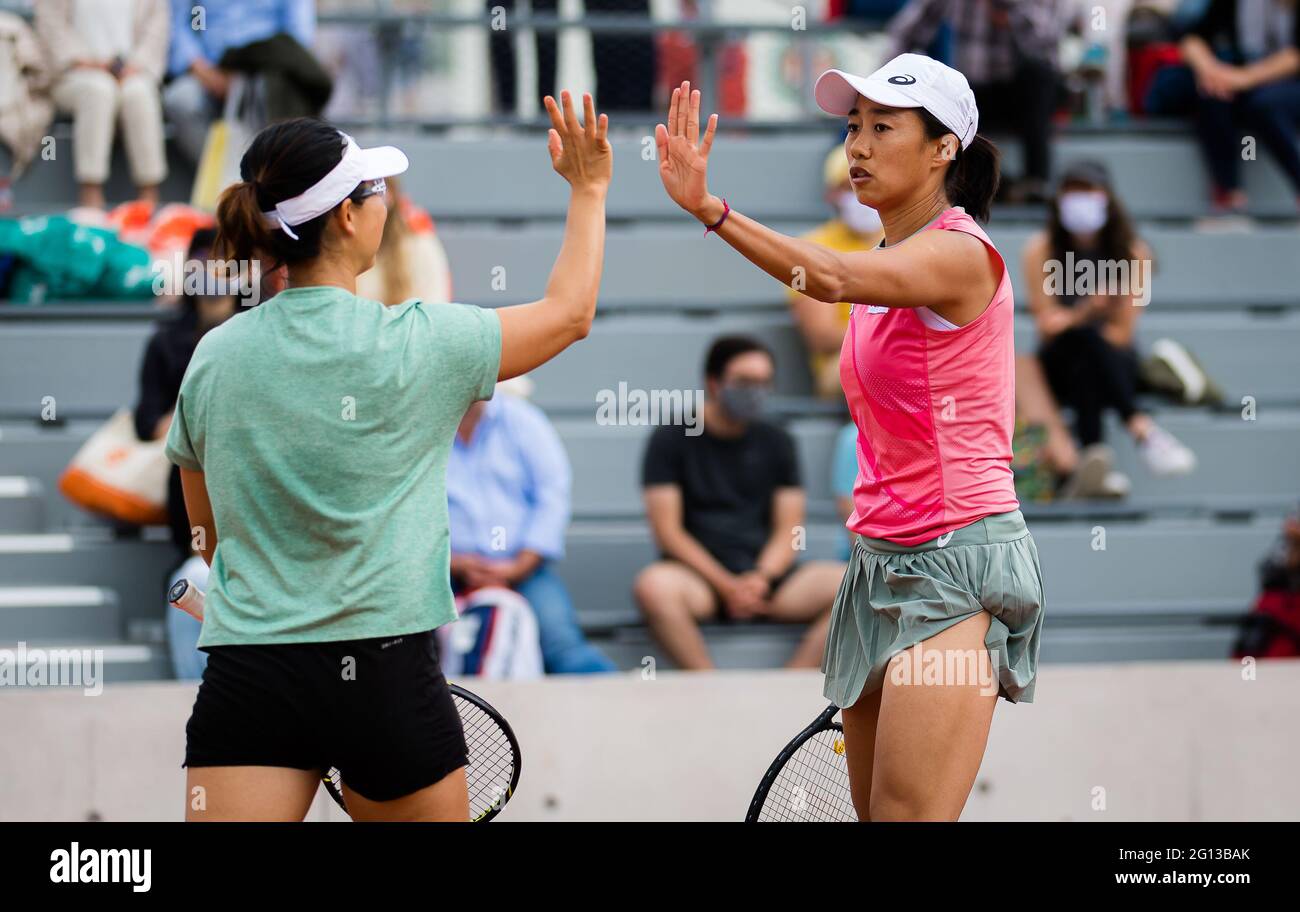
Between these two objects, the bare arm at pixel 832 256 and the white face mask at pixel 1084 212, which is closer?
the bare arm at pixel 832 256

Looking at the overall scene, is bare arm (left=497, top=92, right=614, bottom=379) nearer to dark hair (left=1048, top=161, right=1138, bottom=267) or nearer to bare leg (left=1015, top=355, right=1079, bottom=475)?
bare leg (left=1015, top=355, right=1079, bottom=475)

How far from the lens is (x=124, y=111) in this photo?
684 centimetres

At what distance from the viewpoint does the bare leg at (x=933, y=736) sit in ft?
8.80

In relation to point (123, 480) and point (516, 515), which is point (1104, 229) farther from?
point (123, 480)

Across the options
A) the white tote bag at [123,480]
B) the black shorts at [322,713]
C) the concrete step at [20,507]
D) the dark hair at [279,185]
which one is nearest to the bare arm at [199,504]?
the black shorts at [322,713]

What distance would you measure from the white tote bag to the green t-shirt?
3095mm

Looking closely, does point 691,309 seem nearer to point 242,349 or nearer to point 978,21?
point 978,21

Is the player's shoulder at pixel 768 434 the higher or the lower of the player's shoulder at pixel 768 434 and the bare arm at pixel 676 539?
the higher

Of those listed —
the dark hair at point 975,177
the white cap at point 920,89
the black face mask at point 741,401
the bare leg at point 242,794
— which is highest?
the white cap at point 920,89

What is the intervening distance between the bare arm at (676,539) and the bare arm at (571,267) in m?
2.98

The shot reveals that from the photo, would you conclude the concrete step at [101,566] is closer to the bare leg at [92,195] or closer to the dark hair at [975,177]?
the bare leg at [92,195]

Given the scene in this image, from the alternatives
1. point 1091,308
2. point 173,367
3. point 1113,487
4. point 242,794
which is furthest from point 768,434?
point 242,794

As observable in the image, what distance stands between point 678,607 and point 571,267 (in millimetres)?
3028

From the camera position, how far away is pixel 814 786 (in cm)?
322
